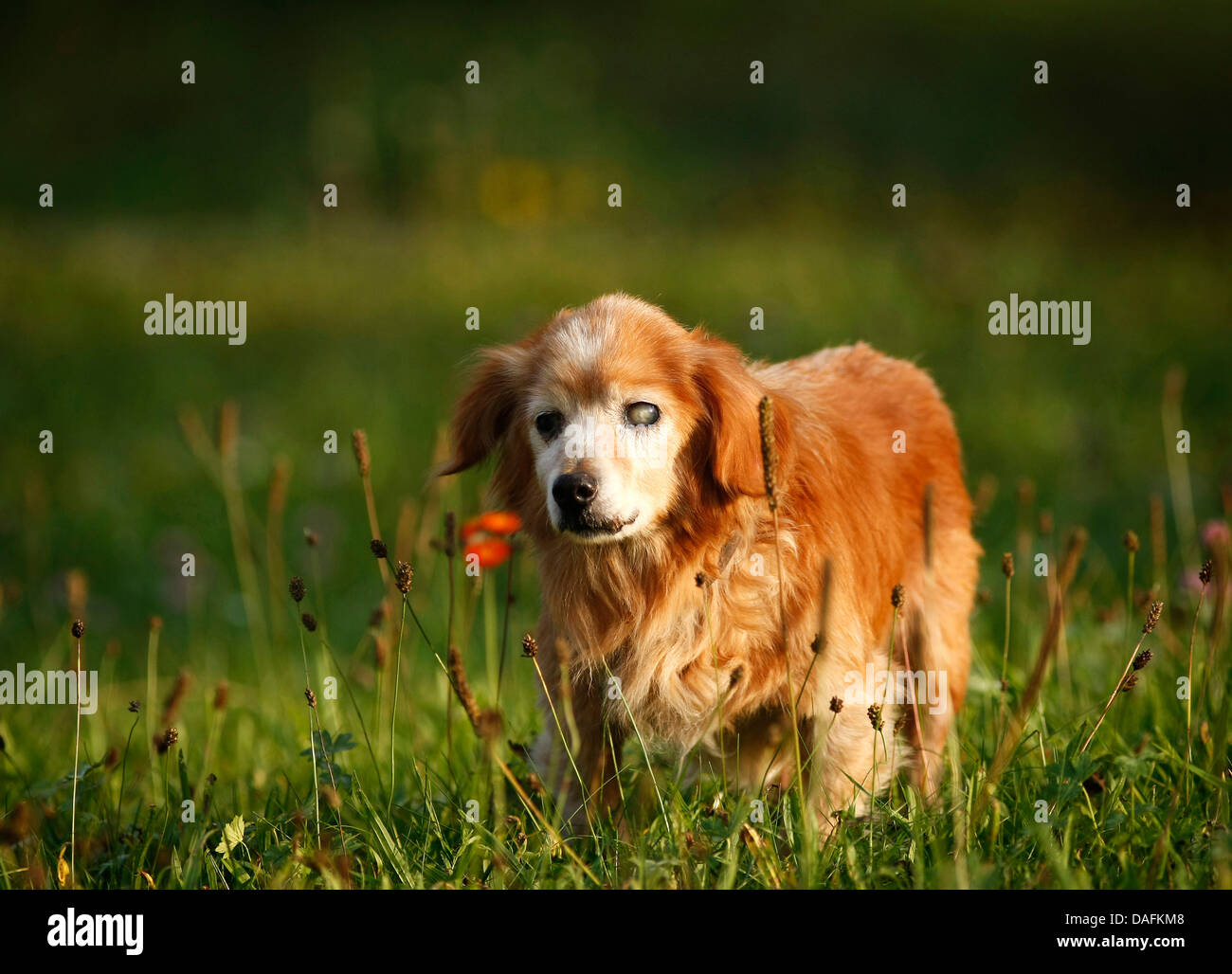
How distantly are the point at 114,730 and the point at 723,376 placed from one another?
2.54 m

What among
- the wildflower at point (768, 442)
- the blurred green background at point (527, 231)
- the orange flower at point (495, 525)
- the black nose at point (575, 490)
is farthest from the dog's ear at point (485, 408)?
the blurred green background at point (527, 231)

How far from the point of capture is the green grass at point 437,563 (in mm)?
2807

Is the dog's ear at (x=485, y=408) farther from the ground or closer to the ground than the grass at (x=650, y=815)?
farther from the ground

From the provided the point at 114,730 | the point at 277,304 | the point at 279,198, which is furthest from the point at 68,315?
the point at 114,730

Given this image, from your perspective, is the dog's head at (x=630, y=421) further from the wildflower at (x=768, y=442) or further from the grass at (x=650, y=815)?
the wildflower at (x=768, y=442)

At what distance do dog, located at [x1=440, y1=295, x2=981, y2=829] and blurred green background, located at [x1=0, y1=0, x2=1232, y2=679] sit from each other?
1002 millimetres

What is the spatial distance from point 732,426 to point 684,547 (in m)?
0.32

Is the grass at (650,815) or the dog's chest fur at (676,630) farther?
the dog's chest fur at (676,630)

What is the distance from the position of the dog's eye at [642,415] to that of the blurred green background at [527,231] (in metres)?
1.36

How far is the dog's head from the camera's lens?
296 centimetres

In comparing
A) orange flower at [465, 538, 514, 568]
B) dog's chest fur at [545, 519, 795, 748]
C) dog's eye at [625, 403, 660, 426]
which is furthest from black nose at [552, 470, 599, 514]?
orange flower at [465, 538, 514, 568]

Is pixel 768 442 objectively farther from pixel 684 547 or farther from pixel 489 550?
pixel 489 550

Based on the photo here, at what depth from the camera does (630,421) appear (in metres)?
3.09

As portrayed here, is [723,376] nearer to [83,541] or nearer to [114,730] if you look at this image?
[114,730]
